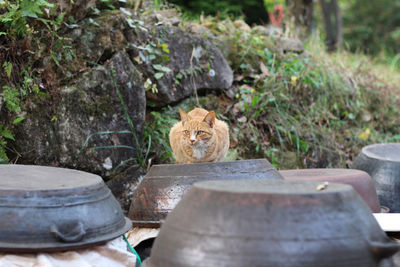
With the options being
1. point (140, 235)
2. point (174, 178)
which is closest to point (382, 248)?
point (174, 178)

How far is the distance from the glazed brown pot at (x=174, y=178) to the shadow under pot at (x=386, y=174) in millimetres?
1678

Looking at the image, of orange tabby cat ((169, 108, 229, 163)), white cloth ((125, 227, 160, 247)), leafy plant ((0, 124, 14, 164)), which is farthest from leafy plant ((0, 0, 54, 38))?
white cloth ((125, 227, 160, 247))

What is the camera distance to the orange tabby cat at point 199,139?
3758 mm

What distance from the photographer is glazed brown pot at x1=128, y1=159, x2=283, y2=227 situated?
3.05m

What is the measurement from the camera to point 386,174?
14.3 feet

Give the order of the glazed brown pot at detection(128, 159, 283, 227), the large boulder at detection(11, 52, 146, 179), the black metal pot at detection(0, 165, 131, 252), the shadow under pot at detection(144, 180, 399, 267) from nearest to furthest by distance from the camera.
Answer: the shadow under pot at detection(144, 180, 399, 267) → the black metal pot at detection(0, 165, 131, 252) → the glazed brown pot at detection(128, 159, 283, 227) → the large boulder at detection(11, 52, 146, 179)

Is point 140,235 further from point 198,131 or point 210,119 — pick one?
point 210,119

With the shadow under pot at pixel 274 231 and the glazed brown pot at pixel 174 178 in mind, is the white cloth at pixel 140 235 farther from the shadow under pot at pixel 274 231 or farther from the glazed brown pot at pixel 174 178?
the shadow under pot at pixel 274 231

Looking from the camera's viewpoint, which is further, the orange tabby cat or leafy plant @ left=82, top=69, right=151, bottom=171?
leafy plant @ left=82, top=69, right=151, bottom=171

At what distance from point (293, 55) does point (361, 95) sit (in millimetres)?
1277

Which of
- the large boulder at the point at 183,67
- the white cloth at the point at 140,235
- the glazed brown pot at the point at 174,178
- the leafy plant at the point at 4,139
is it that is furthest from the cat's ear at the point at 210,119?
the leafy plant at the point at 4,139

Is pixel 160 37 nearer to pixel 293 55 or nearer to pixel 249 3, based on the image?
pixel 293 55

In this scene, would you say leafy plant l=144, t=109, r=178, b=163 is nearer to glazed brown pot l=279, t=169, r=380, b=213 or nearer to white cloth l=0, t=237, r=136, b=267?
glazed brown pot l=279, t=169, r=380, b=213

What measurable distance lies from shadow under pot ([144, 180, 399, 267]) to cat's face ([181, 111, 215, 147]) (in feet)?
5.89
